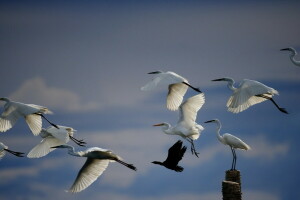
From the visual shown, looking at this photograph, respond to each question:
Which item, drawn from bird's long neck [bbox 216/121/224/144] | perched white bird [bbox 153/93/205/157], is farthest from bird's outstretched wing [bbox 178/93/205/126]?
bird's long neck [bbox 216/121/224/144]

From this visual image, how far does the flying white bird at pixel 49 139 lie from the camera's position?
2194 cm

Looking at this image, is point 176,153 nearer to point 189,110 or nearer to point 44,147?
point 189,110

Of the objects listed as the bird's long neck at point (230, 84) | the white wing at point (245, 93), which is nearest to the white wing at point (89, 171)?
the white wing at point (245, 93)

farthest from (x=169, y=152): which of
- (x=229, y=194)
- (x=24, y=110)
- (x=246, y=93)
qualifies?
(x=24, y=110)

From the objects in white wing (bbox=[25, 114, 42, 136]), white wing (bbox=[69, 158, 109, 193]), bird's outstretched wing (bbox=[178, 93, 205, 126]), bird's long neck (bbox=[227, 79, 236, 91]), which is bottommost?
white wing (bbox=[69, 158, 109, 193])

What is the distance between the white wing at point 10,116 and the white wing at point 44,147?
1.24 m

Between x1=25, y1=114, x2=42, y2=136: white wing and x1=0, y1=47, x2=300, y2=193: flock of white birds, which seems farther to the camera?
x1=25, y1=114, x2=42, y2=136: white wing

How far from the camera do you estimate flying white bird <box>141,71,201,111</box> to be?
20172mm

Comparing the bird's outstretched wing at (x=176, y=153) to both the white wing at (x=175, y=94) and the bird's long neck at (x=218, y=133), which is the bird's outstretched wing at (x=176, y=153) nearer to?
the white wing at (x=175, y=94)

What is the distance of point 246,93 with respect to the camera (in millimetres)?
20156

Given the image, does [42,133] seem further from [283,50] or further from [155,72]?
[283,50]

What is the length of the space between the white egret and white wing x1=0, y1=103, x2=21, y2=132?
211 inches

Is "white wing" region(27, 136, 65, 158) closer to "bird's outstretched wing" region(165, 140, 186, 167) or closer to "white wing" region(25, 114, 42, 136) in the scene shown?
"white wing" region(25, 114, 42, 136)

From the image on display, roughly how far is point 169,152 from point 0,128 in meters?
6.19
